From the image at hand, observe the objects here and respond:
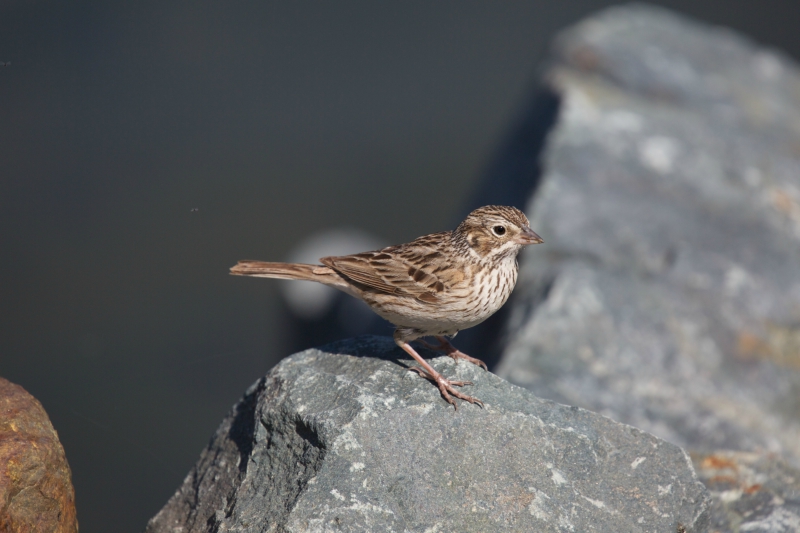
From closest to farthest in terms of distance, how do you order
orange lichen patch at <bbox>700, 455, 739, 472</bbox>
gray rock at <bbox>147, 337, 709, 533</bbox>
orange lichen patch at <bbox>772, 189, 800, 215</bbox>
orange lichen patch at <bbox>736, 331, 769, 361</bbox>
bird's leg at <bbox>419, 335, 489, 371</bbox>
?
gray rock at <bbox>147, 337, 709, 533</bbox>
bird's leg at <bbox>419, 335, 489, 371</bbox>
orange lichen patch at <bbox>700, 455, 739, 472</bbox>
orange lichen patch at <bbox>736, 331, 769, 361</bbox>
orange lichen patch at <bbox>772, 189, 800, 215</bbox>

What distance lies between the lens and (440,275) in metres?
4.68

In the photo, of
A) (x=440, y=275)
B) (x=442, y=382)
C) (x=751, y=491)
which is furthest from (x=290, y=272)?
(x=751, y=491)

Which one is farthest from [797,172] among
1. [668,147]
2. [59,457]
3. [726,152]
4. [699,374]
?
[59,457]

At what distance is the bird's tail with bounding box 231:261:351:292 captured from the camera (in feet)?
15.8

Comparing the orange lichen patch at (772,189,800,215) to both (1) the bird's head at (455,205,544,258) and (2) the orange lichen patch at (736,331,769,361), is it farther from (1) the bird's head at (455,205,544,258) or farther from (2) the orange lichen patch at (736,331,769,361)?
(1) the bird's head at (455,205,544,258)

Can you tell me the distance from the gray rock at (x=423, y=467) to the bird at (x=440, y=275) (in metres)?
0.32

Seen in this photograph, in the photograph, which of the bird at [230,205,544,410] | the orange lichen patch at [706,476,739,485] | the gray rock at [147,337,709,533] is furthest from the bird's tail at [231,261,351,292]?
the orange lichen patch at [706,476,739,485]

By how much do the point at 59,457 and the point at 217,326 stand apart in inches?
274

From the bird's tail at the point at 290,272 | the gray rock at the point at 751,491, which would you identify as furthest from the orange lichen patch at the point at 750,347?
the bird's tail at the point at 290,272

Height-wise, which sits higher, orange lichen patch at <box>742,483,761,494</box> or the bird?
the bird

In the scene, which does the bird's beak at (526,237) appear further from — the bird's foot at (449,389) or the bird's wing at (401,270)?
the bird's foot at (449,389)

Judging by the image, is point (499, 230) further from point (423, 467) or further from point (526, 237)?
point (423, 467)

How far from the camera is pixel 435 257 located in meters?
4.87

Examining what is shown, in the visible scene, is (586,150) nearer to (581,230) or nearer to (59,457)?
(581,230)
